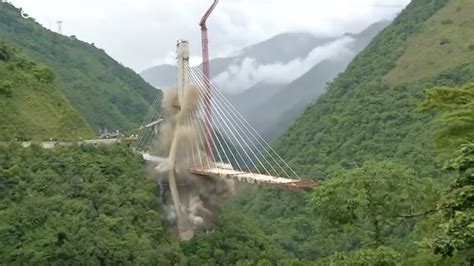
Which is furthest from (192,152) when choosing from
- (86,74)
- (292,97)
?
(292,97)

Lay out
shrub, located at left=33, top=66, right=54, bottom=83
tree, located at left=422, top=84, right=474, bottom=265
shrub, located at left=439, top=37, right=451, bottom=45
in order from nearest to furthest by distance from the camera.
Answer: tree, located at left=422, top=84, right=474, bottom=265, shrub, located at left=33, top=66, right=54, bottom=83, shrub, located at left=439, top=37, right=451, bottom=45

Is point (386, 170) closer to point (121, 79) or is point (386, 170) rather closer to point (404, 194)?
point (404, 194)

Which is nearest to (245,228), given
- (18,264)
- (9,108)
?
(18,264)

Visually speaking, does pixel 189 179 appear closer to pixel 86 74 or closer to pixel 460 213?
pixel 460 213

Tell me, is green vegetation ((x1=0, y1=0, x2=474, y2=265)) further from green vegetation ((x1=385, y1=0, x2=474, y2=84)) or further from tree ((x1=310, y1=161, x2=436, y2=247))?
green vegetation ((x1=385, y1=0, x2=474, y2=84))

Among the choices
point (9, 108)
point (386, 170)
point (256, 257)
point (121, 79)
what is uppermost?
point (121, 79)

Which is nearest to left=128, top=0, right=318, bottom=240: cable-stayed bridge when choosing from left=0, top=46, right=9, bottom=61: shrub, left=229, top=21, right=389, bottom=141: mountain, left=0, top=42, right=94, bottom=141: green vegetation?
left=0, top=42, right=94, bottom=141: green vegetation

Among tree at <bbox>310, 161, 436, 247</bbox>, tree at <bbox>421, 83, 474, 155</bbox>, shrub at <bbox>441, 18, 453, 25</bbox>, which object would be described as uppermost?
shrub at <bbox>441, 18, 453, 25</bbox>
